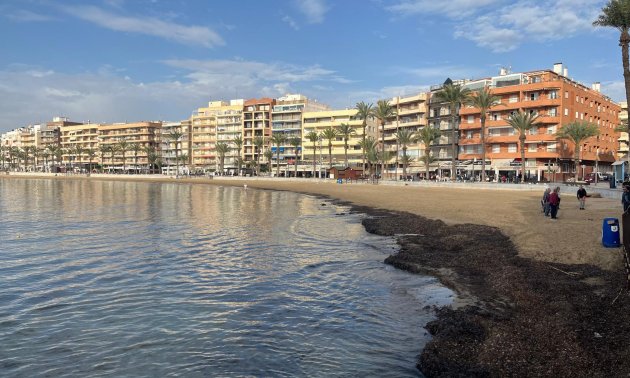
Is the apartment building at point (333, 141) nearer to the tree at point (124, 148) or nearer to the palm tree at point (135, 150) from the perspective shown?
the palm tree at point (135, 150)

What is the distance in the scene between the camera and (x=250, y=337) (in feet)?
32.4

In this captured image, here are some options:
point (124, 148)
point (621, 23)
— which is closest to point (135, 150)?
point (124, 148)

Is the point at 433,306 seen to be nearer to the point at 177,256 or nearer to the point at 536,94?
the point at 177,256

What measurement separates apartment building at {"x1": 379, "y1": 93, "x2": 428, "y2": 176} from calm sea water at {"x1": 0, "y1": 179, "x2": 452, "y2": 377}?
9235 cm

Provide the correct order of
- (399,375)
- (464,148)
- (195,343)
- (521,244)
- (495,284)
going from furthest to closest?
(464,148) < (521,244) < (495,284) < (195,343) < (399,375)

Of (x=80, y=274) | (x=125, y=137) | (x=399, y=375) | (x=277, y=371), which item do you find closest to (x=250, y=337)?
(x=277, y=371)

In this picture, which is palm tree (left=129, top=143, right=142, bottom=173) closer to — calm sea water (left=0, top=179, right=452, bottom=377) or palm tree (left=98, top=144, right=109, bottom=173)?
palm tree (left=98, top=144, right=109, bottom=173)

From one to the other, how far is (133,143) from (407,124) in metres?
116

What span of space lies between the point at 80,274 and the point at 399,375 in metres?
11.9

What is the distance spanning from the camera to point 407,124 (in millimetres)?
115500

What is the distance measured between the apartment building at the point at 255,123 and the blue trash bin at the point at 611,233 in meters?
143

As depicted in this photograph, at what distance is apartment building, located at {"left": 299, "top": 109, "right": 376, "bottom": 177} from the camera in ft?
443

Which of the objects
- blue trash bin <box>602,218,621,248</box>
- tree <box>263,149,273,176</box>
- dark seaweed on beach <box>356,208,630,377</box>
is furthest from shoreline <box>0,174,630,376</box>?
tree <box>263,149,273,176</box>

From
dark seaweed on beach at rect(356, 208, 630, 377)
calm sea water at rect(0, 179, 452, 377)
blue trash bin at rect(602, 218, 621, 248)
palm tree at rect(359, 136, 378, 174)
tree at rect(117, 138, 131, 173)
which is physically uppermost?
tree at rect(117, 138, 131, 173)
